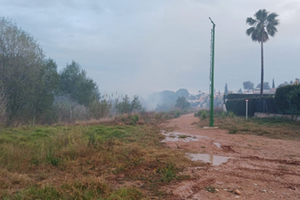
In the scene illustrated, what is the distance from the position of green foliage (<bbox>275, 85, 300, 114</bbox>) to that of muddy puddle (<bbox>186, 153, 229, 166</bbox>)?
433 inches

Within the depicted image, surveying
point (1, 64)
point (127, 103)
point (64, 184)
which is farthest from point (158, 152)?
point (127, 103)

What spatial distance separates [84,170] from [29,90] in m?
15.8

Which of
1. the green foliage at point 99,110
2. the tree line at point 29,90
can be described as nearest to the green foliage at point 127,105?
the tree line at point 29,90

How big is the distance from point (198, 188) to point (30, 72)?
58.6 ft

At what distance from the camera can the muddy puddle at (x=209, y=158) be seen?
711cm

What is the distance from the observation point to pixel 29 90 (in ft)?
63.4

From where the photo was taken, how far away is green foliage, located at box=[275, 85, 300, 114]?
16141 millimetres

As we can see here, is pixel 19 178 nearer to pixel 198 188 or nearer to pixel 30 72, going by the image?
pixel 198 188

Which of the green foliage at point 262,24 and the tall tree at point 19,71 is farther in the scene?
the green foliage at point 262,24

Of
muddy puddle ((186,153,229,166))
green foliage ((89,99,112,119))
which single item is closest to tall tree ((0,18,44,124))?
green foliage ((89,99,112,119))

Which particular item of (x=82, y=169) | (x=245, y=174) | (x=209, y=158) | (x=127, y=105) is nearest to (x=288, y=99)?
(x=209, y=158)

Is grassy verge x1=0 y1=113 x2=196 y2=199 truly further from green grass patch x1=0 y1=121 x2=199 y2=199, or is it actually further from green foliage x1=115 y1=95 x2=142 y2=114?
green foliage x1=115 y1=95 x2=142 y2=114

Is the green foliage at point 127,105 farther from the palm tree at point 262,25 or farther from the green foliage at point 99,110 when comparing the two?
the palm tree at point 262,25

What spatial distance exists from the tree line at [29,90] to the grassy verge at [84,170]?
344 inches
